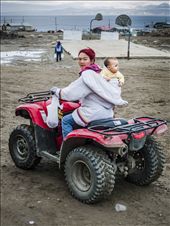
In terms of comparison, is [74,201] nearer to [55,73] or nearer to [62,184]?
[62,184]

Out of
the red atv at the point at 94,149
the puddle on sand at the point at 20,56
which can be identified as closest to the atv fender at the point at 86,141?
the red atv at the point at 94,149

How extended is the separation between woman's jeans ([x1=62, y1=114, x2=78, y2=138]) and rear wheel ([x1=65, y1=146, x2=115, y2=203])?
21cm

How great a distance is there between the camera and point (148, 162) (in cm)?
548

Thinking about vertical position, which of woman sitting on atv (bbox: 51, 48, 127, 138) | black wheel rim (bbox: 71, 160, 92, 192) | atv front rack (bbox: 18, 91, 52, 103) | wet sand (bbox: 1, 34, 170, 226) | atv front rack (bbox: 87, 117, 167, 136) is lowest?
wet sand (bbox: 1, 34, 170, 226)

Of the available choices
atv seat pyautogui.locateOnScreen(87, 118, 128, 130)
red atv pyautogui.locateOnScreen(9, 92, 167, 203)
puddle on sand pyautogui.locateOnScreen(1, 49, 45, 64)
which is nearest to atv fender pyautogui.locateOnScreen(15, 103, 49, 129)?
red atv pyautogui.locateOnScreen(9, 92, 167, 203)

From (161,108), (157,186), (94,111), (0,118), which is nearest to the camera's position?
(94,111)

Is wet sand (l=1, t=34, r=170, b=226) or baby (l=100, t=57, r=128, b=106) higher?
baby (l=100, t=57, r=128, b=106)

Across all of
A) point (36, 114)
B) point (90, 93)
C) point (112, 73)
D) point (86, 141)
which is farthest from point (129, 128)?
point (36, 114)

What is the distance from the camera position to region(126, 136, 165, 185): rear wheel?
543 centimetres

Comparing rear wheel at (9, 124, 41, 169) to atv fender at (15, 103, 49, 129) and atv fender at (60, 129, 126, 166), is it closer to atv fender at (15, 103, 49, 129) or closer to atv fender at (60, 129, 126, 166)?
atv fender at (15, 103, 49, 129)

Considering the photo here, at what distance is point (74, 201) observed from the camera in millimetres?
5285

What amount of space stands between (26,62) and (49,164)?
1306cm

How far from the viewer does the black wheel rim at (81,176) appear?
5.30 meters

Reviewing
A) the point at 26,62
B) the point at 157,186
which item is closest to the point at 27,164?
the point at 157,186
